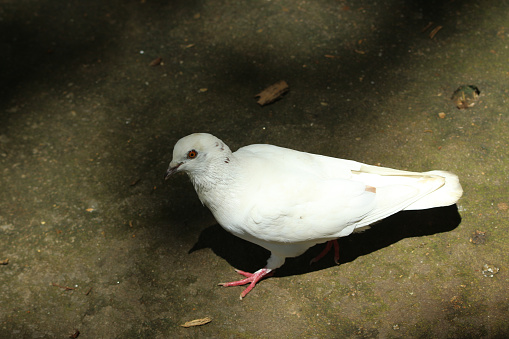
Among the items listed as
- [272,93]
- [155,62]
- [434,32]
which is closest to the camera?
[272,93]

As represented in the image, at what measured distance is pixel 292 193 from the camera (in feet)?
9.91

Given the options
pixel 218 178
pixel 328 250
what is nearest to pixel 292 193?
pixel 218 178

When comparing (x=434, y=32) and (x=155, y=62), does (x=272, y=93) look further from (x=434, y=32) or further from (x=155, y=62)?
(x=434, y=32)

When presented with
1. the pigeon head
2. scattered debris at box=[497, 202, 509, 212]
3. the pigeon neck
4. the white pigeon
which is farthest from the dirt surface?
the pigeon head

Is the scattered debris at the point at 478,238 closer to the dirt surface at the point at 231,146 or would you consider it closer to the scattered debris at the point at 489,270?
the dirt surface at the point at 231,146

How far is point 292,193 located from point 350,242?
889mm

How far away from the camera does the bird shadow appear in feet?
11.6

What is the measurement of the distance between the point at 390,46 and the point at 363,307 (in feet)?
9.20

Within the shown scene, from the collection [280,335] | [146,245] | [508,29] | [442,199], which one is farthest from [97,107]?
[508,29]

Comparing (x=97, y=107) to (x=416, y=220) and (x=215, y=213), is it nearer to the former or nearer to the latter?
(x=215, y=213)

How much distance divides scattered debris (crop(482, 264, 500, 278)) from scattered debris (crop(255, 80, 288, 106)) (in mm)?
2338

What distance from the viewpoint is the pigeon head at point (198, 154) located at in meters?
3.00

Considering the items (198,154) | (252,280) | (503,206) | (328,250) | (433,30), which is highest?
(433,30)

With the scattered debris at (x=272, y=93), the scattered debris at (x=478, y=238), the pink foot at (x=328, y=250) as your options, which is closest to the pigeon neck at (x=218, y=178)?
the pink foot at (x=328, y=250)
